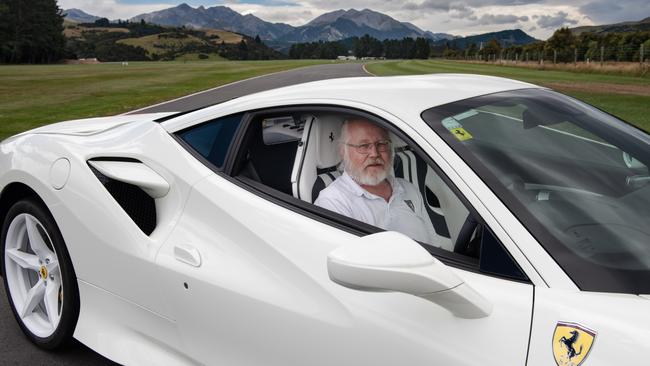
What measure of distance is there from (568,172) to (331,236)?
0.84 meters

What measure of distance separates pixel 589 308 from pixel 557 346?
0.14m

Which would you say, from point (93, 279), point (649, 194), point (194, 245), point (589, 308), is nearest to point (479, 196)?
point (589, 308)

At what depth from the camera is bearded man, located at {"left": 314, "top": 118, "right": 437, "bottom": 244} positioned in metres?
2.42

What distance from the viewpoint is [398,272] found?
1.51 meters

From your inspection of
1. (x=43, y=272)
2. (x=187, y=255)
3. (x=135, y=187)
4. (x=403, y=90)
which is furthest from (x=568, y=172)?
(x=43, y=272)

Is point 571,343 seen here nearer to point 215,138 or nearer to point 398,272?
point 398,272

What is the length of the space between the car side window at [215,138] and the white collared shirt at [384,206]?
473mm

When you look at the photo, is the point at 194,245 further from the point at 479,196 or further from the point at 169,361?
the point at 479,196

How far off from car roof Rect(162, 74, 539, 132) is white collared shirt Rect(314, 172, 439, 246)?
0.40m

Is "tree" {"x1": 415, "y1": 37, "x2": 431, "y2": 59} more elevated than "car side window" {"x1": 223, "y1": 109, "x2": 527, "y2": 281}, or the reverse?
"tree" {"x1": 415, "y1": 37, "x2": 431, "y2": 59}

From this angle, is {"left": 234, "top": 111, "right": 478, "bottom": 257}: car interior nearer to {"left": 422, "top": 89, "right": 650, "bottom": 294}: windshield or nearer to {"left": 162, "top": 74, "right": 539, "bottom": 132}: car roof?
{"left": 162, "top": 74, "right": 539, "bottom": 132}: car roof

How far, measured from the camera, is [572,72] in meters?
38.5

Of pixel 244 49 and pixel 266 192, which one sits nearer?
pixel 266 192

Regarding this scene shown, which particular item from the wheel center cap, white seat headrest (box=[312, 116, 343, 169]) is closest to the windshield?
white seat headrest (box=[312, 116, 343, 169])
